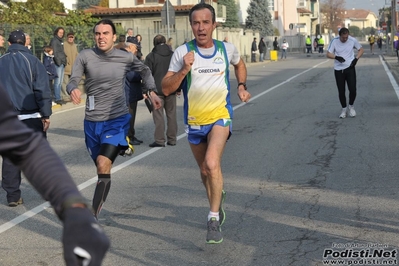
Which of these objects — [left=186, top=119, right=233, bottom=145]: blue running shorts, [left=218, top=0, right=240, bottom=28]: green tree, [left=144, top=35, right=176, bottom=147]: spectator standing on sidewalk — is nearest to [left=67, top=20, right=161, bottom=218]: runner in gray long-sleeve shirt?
[left=186, top=119, right=233, bottom=145]: blue running shorts

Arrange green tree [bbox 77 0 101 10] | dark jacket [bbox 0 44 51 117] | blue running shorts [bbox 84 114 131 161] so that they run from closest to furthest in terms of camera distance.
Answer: blue running shorts [bbox 84 114 131 161] → dark jacket [bbox 0 44 51 117] → green tree [bbox 77 0 101 10]

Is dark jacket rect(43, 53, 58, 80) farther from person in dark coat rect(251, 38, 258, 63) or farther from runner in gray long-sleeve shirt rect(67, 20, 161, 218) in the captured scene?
person in dark coat rect(251, 38, 258, 63)

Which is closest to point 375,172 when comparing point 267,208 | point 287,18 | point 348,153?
point 348,153

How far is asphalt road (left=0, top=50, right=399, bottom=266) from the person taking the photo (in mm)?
6363

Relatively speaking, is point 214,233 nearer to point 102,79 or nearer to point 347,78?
point 102,79

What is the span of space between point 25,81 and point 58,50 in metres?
12.6

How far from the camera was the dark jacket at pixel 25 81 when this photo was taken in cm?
850

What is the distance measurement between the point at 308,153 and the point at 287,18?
342ft

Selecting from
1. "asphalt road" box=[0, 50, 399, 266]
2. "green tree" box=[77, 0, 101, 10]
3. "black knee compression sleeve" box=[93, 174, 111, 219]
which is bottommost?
"asphalt road" box=[0, 50, 399, 266]

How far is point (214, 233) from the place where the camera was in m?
6.55

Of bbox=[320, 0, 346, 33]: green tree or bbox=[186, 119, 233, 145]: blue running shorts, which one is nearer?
bbox=[186, 119, 233, 145]: blue running shorts

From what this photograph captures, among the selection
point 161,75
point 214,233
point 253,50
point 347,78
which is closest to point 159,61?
point 161,75

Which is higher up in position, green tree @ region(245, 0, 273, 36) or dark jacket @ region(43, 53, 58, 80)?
green tree @ region(245, 0, 273, 36)

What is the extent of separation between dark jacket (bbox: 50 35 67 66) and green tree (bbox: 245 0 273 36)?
222ft
